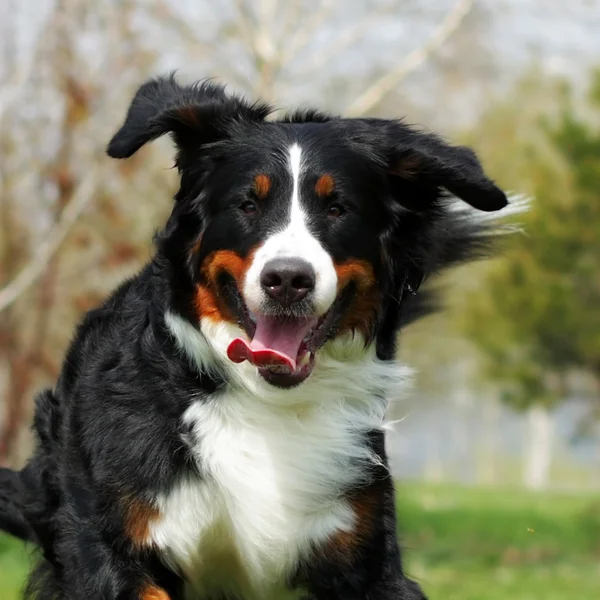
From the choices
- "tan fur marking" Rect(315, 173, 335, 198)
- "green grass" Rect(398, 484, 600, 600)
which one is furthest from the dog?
"green grass" Rect(398, 484, 600, 600)

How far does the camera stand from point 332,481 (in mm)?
3863

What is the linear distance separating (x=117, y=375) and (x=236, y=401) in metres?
0.43

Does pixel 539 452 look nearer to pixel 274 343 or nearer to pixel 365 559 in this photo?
pixel 365 559

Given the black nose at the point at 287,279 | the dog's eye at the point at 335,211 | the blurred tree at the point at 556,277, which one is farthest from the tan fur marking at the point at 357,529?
the blurred tree at the point at 556,277

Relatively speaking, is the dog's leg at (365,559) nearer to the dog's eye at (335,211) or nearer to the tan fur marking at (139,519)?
the tan fur marking at (139,519)

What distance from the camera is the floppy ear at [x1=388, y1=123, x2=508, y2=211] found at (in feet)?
12.8

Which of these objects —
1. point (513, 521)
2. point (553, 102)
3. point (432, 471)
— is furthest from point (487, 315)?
point (432, 471)

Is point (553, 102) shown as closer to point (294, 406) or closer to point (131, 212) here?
point (131, 212)

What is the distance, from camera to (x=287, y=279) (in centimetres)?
342

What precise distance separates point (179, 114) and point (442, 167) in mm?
948

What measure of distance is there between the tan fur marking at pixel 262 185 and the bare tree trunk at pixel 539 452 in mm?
40399

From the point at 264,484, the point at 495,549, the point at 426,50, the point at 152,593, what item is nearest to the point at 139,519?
the point at 152,593

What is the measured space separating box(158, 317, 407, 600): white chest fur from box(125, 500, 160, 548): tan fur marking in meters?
0.09

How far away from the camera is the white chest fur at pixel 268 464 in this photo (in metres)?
3.79
